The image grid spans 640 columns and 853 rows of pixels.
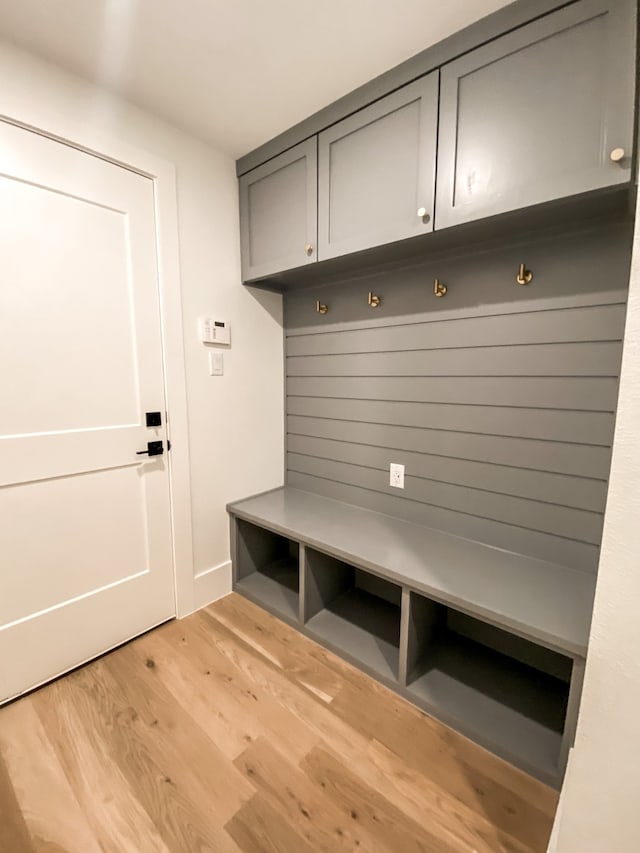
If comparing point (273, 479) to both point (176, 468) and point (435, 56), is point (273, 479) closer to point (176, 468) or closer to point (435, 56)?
point (176, 468)

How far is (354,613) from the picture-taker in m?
1.93

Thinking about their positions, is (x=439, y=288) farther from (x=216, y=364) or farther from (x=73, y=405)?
(x=73, y=405)

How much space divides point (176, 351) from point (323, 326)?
0.83 metres

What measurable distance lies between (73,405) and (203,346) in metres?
0.67

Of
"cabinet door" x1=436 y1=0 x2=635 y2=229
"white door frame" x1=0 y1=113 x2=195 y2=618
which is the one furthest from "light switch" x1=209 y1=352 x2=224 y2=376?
"cabinet door" x1=436 y1=0 x2=635 y2=229

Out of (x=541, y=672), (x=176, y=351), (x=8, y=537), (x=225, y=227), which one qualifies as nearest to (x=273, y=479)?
(x=176, y=351)

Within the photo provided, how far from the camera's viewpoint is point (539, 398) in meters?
1.47

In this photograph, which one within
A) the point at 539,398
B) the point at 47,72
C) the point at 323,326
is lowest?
the point at 539,398

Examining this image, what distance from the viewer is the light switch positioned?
1.97 meters

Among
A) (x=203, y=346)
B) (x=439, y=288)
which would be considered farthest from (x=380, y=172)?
(x=203, y=346)

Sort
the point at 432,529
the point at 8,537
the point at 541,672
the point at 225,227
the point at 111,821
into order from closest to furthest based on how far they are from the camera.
Answer: the point at 111,821 → the point at 8,537 → the point at 541,672 → the point at 432,529 → the point at 225,227

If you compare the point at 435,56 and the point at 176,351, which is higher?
the point at 435,56

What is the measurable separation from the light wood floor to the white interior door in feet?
0.90

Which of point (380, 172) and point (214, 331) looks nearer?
point (380, 172)
